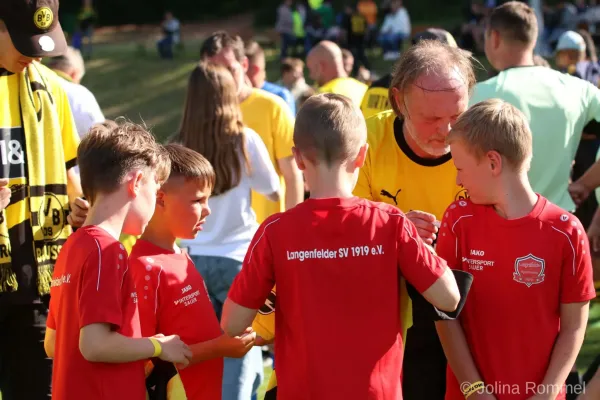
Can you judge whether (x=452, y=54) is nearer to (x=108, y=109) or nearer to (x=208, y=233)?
(x=208, y=233)

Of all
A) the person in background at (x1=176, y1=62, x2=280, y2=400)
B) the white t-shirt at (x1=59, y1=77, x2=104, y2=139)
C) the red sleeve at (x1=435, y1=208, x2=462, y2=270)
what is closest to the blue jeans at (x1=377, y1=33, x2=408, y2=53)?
the person in background at (x1=176, y1=62, x2=280, y2=400)

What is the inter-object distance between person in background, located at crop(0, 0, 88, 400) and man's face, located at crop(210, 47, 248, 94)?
2183mm

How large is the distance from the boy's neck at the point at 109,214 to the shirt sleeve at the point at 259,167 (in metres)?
1.88

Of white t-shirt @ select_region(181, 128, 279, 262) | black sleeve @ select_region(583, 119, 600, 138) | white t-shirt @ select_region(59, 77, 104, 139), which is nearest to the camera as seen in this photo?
white t-shirt @ select_region(59, 77, 104, 139)

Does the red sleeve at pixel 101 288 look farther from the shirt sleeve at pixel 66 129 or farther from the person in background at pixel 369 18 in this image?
the person in background at pixel 369 18

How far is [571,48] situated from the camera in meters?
9.89

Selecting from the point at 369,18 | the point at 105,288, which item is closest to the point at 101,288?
the point at 105,288

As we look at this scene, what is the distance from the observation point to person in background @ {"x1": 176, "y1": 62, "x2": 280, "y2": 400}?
4703 mm

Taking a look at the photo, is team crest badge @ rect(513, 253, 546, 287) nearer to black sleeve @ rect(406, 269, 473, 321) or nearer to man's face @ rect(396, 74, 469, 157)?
black sleeve @ rect(406, 269, 473, 321)

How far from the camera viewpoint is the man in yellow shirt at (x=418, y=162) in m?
3.40

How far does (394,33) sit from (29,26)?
23484mm

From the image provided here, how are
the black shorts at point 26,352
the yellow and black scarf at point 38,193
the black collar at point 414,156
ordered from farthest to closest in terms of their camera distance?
the black shorts at point 26,352, the yellow and black scarf at point 38,193, the black collar at point 414,156

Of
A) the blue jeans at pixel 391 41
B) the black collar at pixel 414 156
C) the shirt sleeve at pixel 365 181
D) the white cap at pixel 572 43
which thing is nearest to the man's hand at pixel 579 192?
the black collar at pixel 414 156

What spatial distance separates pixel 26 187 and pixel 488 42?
2922mm
